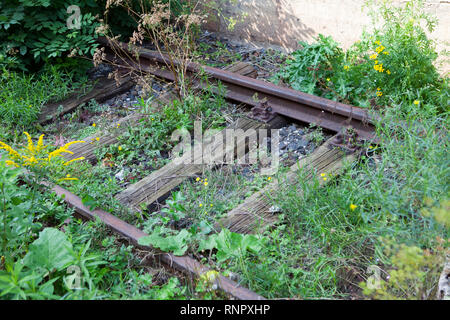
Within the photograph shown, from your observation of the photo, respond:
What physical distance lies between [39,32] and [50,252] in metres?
3.69

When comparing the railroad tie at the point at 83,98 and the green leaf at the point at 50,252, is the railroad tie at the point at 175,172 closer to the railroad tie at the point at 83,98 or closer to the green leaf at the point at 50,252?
the green leaf at the point at 50,252

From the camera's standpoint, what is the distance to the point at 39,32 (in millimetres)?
5621

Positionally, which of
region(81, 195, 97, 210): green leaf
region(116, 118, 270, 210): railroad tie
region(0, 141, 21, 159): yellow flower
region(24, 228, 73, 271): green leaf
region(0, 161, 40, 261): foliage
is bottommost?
region(116, 118, 270, 210): railroad tie

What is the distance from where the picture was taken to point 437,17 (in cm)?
498

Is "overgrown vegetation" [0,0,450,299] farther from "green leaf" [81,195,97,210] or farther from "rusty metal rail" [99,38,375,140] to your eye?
"rusty metal rail" [99,38,375,140]

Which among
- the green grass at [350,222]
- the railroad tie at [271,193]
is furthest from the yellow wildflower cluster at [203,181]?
the green grass at [350,222]

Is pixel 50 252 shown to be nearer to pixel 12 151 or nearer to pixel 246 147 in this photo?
pixel 12 151

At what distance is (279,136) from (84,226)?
76.8 inches

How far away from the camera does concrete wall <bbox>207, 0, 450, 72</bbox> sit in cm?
504

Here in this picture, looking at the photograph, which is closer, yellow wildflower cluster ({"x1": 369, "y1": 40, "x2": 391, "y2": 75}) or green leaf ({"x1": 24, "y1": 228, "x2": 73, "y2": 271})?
green leaf ({"x1": 24, "y1": 228, "x2": 73, "y2": 271})

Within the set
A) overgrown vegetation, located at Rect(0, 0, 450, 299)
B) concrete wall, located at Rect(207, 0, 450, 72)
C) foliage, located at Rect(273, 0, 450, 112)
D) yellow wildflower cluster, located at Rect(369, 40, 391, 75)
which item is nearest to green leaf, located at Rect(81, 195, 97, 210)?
overgrown vegetation, located at Rect(0, 0, 450, 299)

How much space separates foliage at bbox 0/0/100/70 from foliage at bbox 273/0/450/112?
2.33 m

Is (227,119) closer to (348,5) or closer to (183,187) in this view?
(183,187)

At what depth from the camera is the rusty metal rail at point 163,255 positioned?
2.62 m
